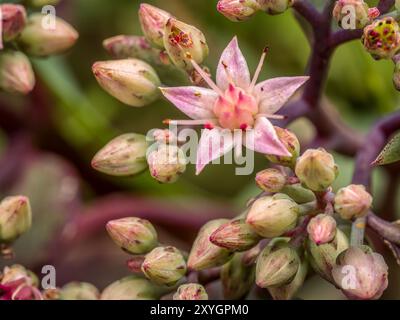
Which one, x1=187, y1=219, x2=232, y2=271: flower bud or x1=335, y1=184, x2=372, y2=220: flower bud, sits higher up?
x1=335, y1=184, x2=372, y2=220: flower bud

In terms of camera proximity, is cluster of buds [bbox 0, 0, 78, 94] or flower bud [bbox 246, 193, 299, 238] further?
cluster of buds [bbox 0, 0, 78, 94]

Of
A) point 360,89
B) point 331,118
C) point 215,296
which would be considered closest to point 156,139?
point 215,296

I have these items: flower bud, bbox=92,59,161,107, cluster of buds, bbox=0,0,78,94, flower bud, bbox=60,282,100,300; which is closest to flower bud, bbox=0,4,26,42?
cluster of buds, bbox=0,0,78,94

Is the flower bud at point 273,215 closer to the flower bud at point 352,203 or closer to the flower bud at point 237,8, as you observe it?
the flower bud at point 352,203

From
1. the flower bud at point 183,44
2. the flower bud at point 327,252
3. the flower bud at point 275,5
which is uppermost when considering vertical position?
the flower bud at point 275,5

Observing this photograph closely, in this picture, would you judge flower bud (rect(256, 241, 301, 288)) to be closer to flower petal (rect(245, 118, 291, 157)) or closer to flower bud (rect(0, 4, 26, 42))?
flower petal (rect(245, 118, 291, 157))

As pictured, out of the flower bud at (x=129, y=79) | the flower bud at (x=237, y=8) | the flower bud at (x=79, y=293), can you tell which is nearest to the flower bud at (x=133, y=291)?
the flower bud at (x=79, y=293)
